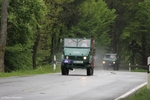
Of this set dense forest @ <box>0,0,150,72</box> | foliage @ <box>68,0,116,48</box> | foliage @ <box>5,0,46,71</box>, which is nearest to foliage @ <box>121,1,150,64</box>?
dense forest @ <box>0,0,150,72</box>

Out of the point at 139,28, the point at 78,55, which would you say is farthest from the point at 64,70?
the point at 139,28

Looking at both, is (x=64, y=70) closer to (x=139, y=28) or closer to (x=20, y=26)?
(x=20, y=26)

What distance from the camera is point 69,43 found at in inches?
1150

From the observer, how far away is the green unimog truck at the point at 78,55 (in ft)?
93.1

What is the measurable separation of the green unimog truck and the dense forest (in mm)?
5478

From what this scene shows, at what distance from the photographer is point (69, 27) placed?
54.8m

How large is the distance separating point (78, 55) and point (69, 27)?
87.2 feet

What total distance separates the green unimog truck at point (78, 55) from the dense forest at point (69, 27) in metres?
5.48

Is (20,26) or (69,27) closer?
(20,26)

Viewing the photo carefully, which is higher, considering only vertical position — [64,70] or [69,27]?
[69,27]

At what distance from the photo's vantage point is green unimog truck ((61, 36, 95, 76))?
28366mm

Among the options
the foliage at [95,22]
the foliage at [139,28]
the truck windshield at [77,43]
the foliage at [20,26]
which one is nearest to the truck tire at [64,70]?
the truck windshield at [77,43]

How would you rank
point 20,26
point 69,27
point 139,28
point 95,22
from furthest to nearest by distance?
point 95,22 → point 139,28 → point 69,27 → point 20,26

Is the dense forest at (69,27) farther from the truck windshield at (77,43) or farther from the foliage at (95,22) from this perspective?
the truck windshield at (77,43)
